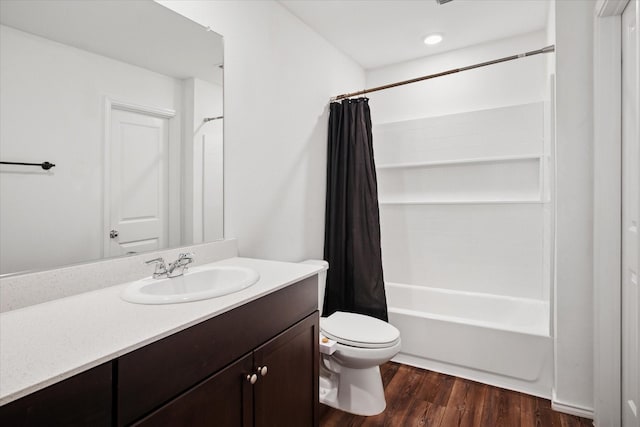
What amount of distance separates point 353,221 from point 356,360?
104 centimetres

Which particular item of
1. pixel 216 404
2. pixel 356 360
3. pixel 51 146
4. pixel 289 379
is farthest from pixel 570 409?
pixel 51 146

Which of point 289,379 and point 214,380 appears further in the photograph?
point 289,379

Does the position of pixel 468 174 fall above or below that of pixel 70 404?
above

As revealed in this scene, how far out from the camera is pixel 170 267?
4.28 feet

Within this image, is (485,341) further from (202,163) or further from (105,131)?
(105,131)

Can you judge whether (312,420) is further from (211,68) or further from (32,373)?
(211,68)

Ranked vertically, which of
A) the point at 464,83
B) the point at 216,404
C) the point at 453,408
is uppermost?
the point at 464,83

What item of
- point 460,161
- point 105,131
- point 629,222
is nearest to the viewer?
point 105,131

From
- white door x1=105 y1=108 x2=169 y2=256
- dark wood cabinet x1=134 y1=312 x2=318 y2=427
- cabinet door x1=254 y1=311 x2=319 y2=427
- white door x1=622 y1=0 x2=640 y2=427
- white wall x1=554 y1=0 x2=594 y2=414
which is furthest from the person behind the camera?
white wall x1=554 y1=0 x2=594 y2=414

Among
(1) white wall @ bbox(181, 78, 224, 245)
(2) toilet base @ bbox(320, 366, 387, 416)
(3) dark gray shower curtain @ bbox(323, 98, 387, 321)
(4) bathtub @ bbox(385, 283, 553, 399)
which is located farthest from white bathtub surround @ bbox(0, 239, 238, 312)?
(4) bathtub @ bbox(385, 283, 553, 399)

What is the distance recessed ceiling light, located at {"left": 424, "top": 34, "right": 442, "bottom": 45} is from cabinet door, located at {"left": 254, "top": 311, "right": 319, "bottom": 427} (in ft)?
7.41

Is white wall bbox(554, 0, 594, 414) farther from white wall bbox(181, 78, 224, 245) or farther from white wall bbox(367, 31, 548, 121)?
white wall bbox(181, 78, 224, 245)

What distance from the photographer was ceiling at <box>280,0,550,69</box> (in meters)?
2.15

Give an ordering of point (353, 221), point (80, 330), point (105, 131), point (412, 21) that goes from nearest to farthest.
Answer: point (80, 330)
point (105, 131)
point (412, 21)
point (353, 221)
